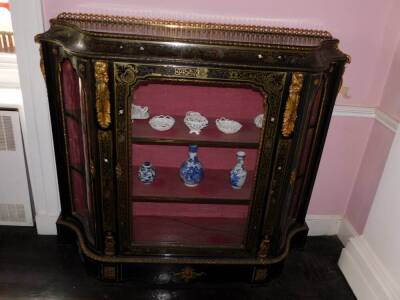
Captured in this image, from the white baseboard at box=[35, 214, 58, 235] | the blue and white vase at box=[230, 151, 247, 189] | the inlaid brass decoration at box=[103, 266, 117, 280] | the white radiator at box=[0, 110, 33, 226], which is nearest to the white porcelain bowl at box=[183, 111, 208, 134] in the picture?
the blue and white vase at box=[230, 151, 247, 189]

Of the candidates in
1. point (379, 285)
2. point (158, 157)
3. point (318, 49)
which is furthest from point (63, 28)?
point (379, 285)

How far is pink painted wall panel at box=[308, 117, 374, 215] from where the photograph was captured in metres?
2.57

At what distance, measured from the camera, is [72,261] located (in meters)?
2.52

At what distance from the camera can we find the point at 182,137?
2.07 m

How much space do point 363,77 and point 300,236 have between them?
1131 millimetres

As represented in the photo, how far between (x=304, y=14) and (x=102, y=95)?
1.24m

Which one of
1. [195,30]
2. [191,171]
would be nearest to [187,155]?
[191,171]

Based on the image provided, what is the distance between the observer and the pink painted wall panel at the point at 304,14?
2121 mm

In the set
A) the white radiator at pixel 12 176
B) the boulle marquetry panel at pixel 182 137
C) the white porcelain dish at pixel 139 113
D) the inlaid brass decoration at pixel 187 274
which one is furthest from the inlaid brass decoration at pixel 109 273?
the white porcelain dish at pixel 139 113

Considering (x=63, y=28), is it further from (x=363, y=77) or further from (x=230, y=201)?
(x=363, y=77)

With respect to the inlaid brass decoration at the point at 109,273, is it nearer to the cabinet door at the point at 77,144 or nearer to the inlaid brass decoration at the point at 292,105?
the cabinet door at the point at 77,144

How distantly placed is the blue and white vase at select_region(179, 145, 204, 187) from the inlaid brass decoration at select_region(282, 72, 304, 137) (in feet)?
1.84

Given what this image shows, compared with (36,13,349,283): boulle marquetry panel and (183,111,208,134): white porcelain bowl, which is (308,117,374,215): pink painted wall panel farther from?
(183,111,208,134): white porcelain bowl

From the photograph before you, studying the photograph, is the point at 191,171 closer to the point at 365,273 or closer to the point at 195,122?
the point at 195,122
